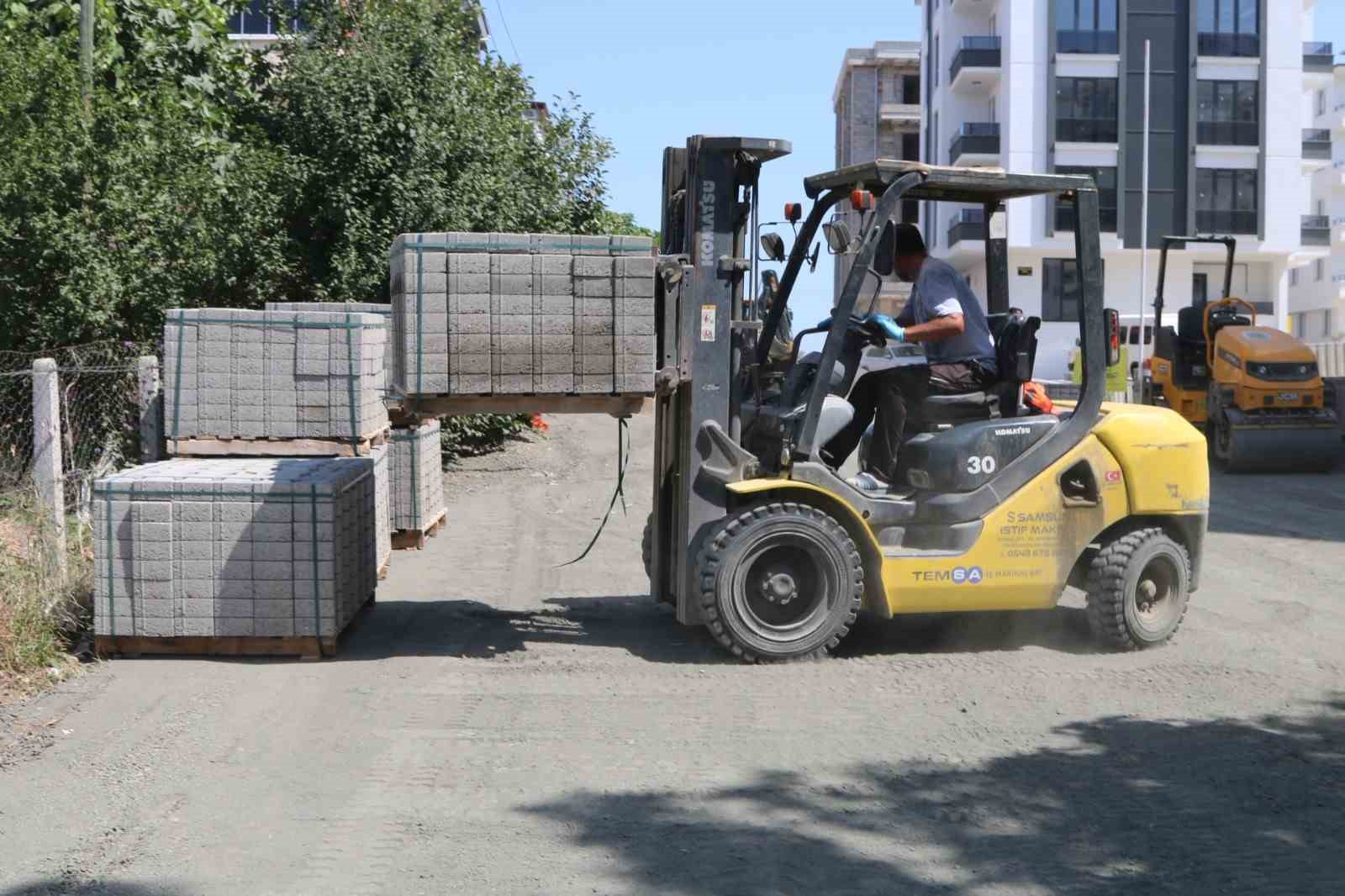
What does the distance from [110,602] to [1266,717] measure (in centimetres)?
609

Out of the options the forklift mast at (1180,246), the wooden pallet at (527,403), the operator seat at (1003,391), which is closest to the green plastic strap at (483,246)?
the wooden pallet at (527,403)

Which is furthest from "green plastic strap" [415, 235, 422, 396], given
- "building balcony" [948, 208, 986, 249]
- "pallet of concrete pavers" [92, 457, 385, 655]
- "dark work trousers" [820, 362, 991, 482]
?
"building balcony" [948, 208, 986, 249]

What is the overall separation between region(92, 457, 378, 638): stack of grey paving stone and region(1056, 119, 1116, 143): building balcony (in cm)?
4793

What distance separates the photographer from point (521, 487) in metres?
18.4

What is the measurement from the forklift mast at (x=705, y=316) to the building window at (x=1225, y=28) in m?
48.9

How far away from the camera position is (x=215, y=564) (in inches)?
320

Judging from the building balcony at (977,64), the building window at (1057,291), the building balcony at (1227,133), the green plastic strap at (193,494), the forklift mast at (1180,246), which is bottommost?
the green plastic strap at (193,494)

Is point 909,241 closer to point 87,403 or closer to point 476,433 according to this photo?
point 87,403

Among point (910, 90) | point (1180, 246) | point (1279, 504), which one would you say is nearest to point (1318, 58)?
point (910, 90)

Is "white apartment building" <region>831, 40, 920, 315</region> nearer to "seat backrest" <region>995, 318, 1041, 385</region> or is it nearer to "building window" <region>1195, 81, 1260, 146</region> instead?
"building window" <region>1195, 81, 1260, 146</region>

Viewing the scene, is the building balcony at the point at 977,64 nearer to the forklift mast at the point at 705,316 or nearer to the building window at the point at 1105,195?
the building window at the point at 1105,195

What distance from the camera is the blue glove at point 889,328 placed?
26.7 feet

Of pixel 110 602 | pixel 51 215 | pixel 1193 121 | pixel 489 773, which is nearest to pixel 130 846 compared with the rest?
pixel 489 773

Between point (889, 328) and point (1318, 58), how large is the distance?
61.5 meters
